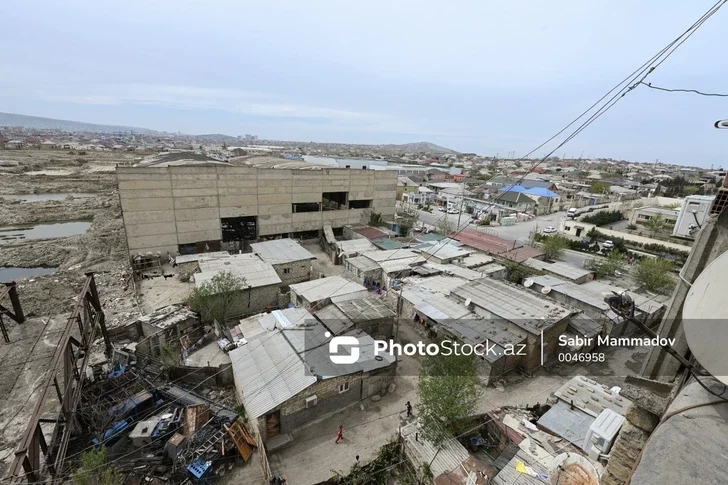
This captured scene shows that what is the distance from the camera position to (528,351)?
14039 mm

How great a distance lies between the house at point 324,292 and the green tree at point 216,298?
3098 mm

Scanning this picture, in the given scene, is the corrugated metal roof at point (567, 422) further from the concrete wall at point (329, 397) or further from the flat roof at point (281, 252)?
the flat roof at point (281, 252)

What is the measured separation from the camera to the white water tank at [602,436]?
8616 millimetres

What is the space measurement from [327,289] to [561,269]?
649 inches

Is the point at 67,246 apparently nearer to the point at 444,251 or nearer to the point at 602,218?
A: the point at 444,251

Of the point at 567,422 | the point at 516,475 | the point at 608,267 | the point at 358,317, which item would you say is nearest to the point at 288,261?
the point at 358,317

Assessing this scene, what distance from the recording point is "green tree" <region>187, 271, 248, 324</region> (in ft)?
50.4

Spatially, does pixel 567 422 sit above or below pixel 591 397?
below

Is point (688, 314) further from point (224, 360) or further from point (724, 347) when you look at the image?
point (224, 360)

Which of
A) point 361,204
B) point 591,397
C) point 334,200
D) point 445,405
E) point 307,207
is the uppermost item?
point 334,200

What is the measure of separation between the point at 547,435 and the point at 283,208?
2506cm

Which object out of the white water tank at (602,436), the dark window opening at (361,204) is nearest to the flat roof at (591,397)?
the white water tank at (602,436)

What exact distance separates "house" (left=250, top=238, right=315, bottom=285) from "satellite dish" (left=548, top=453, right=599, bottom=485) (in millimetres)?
Result: 16758

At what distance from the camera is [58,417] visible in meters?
8.64
